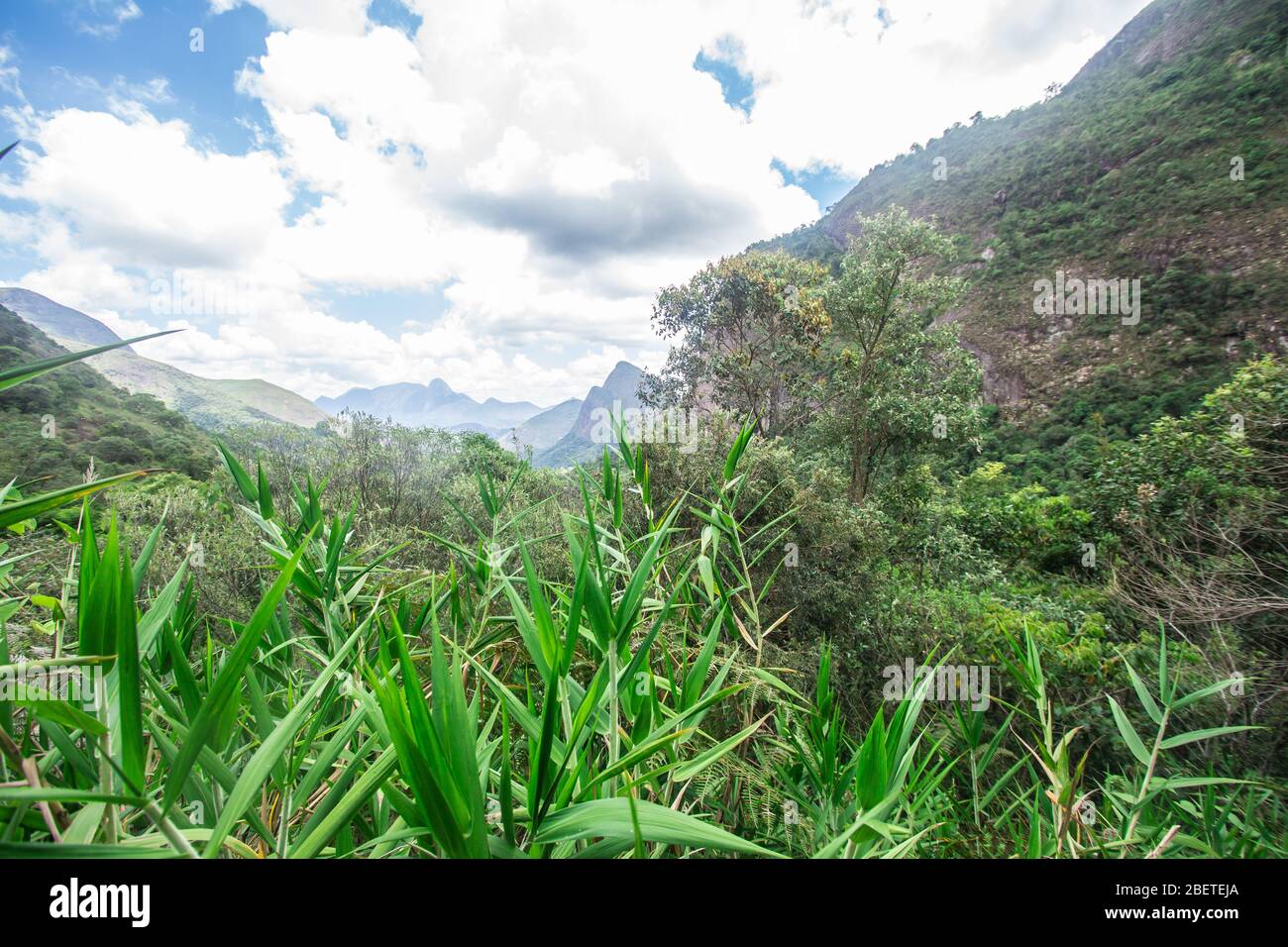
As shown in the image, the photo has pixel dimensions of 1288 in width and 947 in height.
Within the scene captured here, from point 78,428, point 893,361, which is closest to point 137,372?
point 78,428

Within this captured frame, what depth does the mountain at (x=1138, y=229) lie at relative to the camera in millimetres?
13648

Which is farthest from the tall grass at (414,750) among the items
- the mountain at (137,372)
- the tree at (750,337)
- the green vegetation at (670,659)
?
the mountain at (137,372)

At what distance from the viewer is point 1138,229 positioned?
1869 centimetres

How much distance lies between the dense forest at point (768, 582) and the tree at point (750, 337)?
9 cm

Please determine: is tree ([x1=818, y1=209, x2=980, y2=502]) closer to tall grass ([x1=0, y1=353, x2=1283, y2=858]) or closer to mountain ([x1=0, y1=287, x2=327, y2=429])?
tall grass ([x1=0, y1=353, x2=1283, y2=858])

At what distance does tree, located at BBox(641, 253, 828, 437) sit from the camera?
1003cm

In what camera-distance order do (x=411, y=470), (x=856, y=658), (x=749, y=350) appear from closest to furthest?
(x=856, y=658) < (x=749, y=350) < (x=411, y=470)

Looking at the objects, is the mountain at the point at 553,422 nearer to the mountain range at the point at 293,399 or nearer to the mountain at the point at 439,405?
the mountain range at the point at 293,399

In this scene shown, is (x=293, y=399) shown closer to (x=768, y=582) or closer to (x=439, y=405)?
(x=768, y=582)
